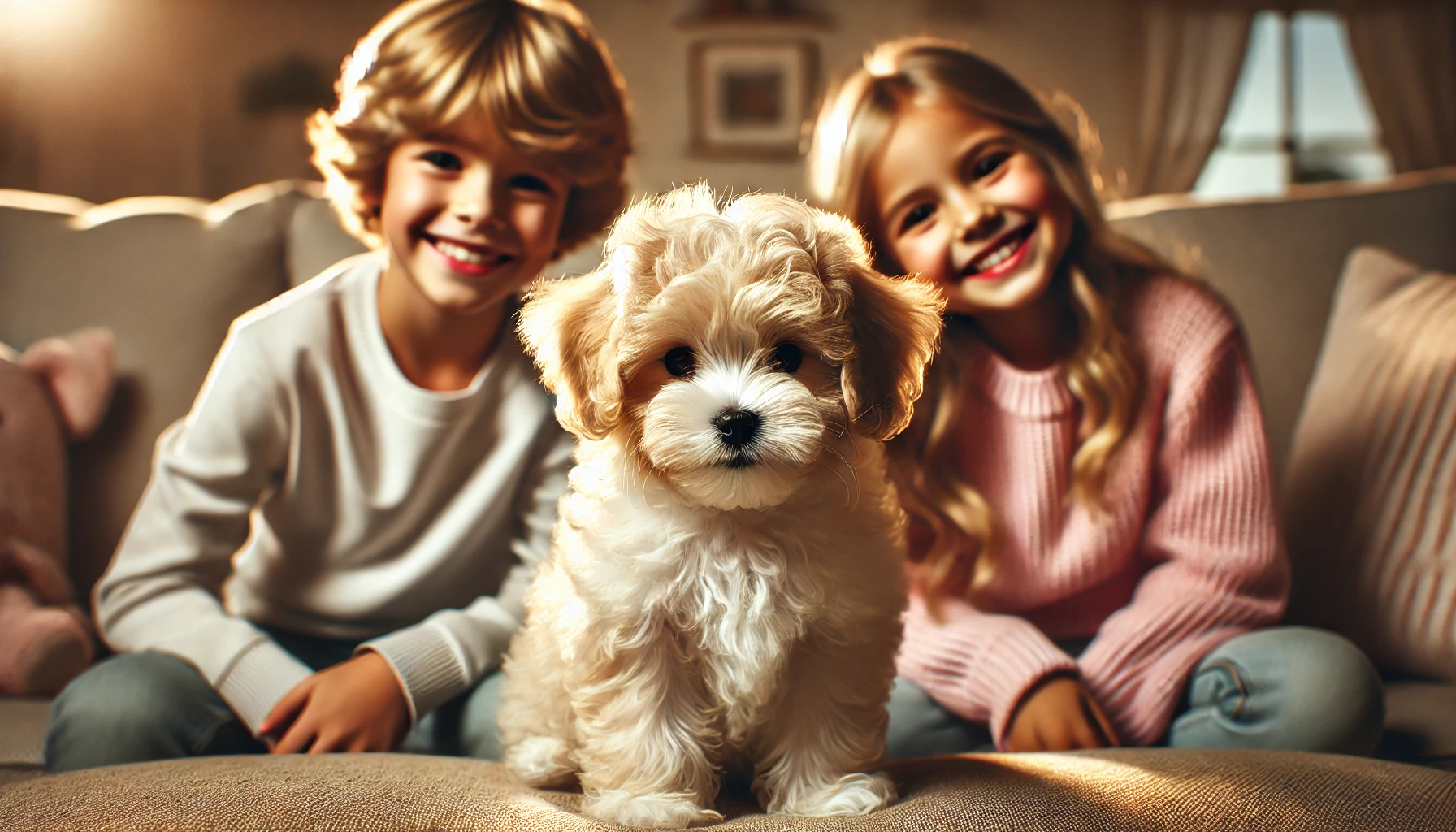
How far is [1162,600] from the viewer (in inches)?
58.8

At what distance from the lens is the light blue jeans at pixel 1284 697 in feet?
4.41

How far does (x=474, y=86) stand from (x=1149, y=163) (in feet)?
14.9

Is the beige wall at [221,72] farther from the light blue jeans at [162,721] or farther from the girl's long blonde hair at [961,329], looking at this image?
the light blue jeans at [162,721]

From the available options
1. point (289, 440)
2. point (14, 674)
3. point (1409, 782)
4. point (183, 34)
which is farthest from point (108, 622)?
point (183, 34)

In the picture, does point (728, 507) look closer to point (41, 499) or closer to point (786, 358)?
point (786, 358)

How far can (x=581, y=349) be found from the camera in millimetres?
994

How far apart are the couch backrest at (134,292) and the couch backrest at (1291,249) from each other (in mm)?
1738

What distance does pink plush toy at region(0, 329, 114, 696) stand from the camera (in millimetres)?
1512

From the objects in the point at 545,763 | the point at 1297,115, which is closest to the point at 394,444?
the point at 545,763

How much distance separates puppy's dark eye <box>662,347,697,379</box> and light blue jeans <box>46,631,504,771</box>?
2.11ft

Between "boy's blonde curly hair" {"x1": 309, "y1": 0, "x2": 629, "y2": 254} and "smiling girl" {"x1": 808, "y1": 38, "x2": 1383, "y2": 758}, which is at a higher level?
"boy's blonde curly hair" {"x1": 309, "y1": 0, "x2": 629, "y2": 254}

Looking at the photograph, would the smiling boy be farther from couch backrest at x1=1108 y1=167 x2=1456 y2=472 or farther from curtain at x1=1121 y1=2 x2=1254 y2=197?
curtain at x1=1121 y1=2 x2=1254 y2=197

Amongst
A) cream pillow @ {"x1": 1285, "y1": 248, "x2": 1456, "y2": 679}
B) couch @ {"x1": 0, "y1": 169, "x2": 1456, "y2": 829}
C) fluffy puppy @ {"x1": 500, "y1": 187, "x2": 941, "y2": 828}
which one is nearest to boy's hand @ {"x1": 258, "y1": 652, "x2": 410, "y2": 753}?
couch @ {"x1": 0, "y1": 169, "x2": 1456, "y2": 829}

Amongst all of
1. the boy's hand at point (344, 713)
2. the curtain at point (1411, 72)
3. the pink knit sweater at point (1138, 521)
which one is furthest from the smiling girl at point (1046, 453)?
the curtain at point (1411, 72)
